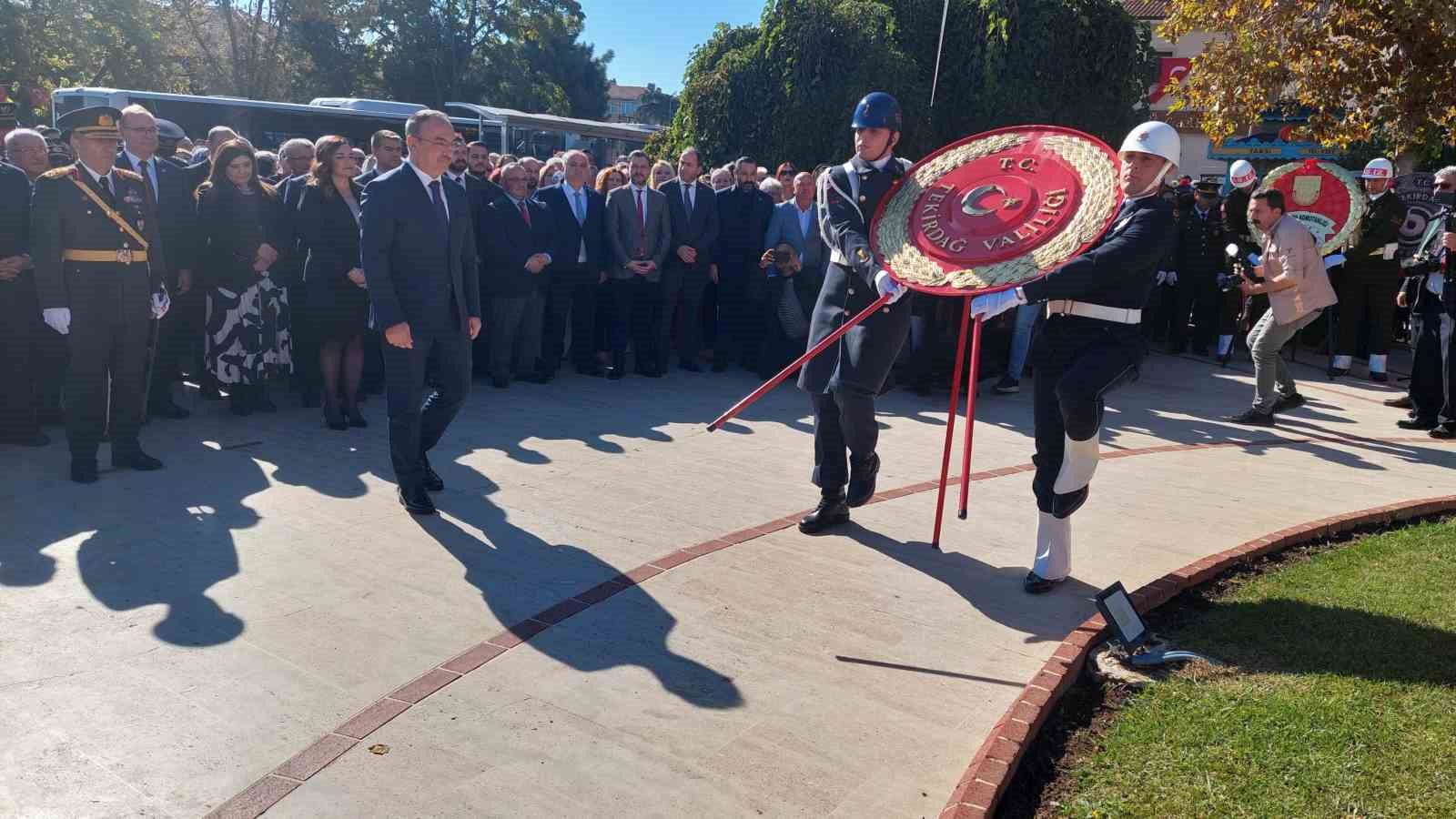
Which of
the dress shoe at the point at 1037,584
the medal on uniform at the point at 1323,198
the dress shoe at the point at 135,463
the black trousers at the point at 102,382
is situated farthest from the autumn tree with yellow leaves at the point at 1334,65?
the dress shoe at the point at 135,463

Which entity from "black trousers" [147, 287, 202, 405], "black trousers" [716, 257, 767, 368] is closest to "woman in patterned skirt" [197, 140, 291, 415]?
"black trousers" [147, 287, 202, 405]

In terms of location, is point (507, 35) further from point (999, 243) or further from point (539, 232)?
point (999, 243)

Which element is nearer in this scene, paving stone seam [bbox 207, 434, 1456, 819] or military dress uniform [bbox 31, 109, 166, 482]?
paving stone seam [bbox 207, 434, 1456, 819]

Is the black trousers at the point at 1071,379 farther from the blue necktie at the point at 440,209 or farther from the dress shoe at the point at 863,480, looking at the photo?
the blue necktie at the point at 440,209

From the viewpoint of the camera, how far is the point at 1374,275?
12781mm

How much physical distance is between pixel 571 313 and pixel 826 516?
5.28 m

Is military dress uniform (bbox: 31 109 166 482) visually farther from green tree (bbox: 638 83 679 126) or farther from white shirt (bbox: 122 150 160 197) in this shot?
green tree (bbox: 638 83 679 126)

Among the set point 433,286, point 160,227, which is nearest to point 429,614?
point 433,286

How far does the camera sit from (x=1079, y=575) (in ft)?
18.0

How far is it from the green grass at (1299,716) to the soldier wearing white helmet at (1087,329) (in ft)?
2.43

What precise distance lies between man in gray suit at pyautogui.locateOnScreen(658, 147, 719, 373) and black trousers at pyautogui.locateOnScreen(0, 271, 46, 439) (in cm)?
522

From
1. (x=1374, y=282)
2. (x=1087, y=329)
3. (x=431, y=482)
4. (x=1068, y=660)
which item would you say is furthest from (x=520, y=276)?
(x=1374, y=282)

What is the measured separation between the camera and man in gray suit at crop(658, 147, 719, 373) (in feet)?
35.2

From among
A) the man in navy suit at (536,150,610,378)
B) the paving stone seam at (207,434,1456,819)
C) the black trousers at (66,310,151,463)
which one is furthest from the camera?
the man in navy suit at (536,150,610,378)
